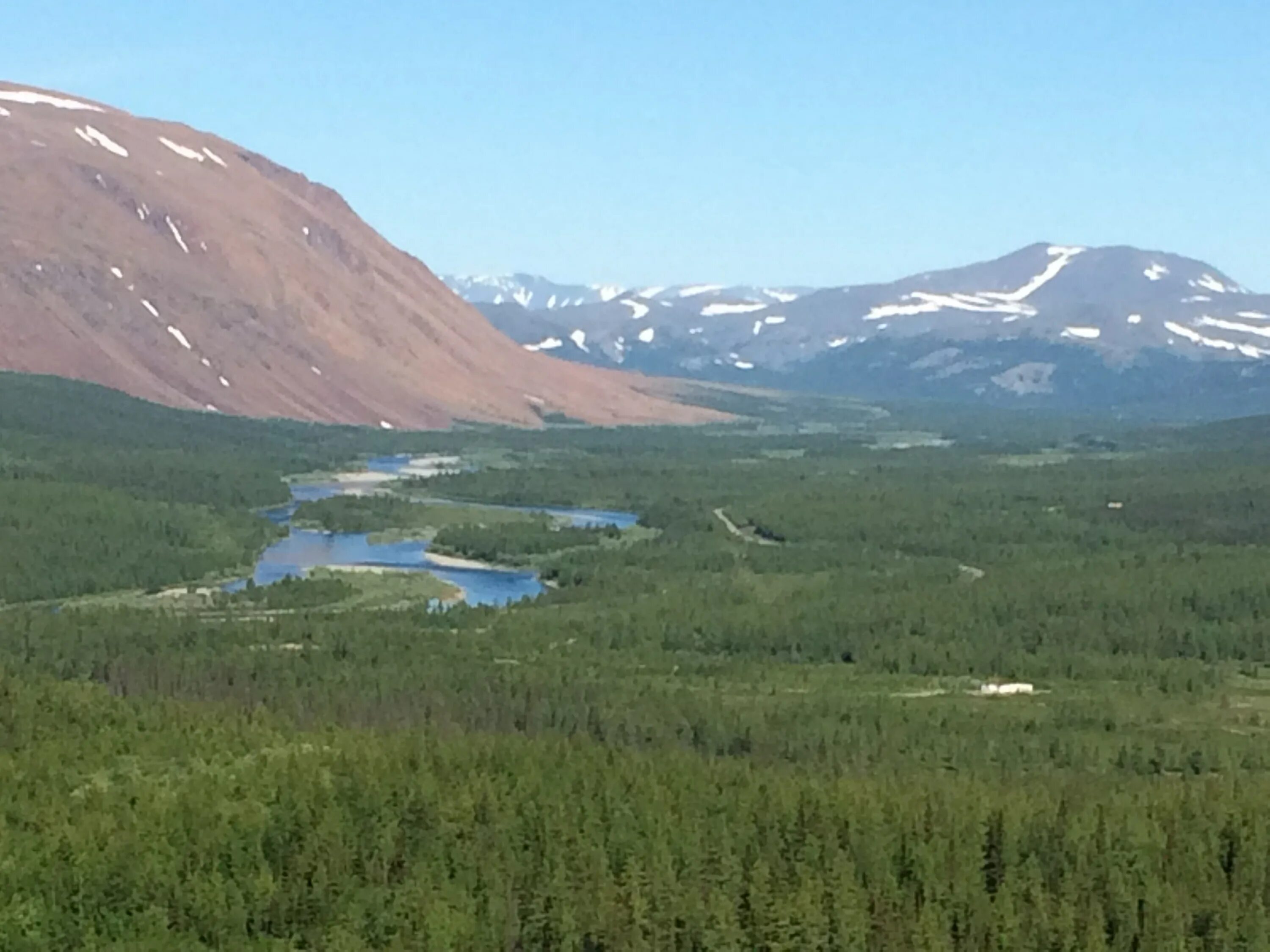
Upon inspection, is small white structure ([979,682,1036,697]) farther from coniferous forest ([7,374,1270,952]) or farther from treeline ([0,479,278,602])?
treeline ([0,479,278,602])

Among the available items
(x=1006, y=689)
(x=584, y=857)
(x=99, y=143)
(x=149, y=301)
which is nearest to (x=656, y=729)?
(x=1006, y=689)

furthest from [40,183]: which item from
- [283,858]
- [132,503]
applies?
[283,858]

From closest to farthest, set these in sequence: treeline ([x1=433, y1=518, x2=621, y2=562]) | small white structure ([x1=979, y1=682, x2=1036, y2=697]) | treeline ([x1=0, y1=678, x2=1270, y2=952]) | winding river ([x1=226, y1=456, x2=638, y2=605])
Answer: treeline ([x1=0, y1=678, x2=1270, y2=952]), small white structure ([x1=979, y1=682, x2=1036, y2=697]), winding river ([x1=226, y1=456, x2=638, y2=605]), treeline ([x1=433, y1=518, x2=621, y2=562])

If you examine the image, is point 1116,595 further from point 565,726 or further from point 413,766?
point 413,766

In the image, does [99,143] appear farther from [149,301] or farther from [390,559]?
[390,559]

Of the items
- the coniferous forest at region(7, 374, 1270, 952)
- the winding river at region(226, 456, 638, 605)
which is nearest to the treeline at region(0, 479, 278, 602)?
the coniferous forest at region(7, 374, 1270, 952)

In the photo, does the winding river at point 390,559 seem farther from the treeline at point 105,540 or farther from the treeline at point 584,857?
the treeline at point 584,857
